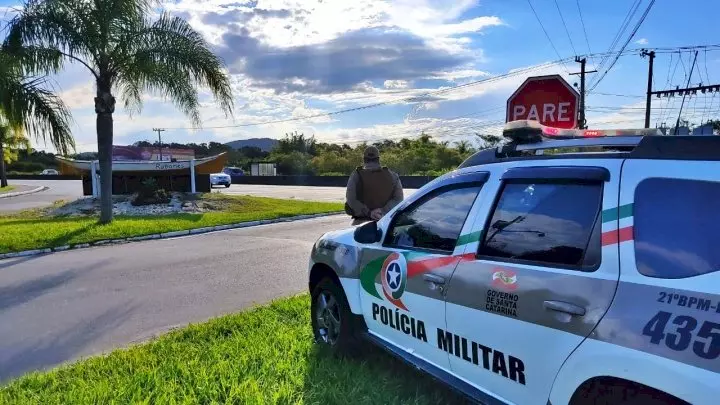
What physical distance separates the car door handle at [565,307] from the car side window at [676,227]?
290 millimetres

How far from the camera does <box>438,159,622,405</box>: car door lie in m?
2.12

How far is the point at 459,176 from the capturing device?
3.10 meters

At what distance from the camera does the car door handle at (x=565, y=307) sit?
6.81ft

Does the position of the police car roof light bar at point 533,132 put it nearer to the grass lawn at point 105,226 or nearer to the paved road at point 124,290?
the paved road at point 124,290

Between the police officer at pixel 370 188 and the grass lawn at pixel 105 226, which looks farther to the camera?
the grass lawn at pixel 105 226

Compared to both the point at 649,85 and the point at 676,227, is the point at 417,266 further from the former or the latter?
the point at 649,85

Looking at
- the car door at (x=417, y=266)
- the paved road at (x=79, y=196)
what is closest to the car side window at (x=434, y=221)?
the car door at (x=417, y=266)

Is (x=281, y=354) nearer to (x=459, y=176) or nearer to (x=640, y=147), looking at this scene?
(x=459, y=176)

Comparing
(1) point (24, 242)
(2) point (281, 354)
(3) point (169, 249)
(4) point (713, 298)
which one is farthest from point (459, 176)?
(1) point (24, 242)

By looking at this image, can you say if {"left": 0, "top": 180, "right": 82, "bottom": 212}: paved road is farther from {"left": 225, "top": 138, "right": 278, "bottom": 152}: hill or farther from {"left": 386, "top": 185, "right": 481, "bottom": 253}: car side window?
{"left": 225, "top": 138, "right": 278, "bottom": 152}: hill

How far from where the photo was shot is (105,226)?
12672mm

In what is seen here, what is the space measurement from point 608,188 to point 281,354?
301cm

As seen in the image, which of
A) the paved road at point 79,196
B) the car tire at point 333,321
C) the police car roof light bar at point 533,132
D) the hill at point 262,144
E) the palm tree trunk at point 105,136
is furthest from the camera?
the hill at point 262,144

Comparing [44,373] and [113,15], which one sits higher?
[113,15]
